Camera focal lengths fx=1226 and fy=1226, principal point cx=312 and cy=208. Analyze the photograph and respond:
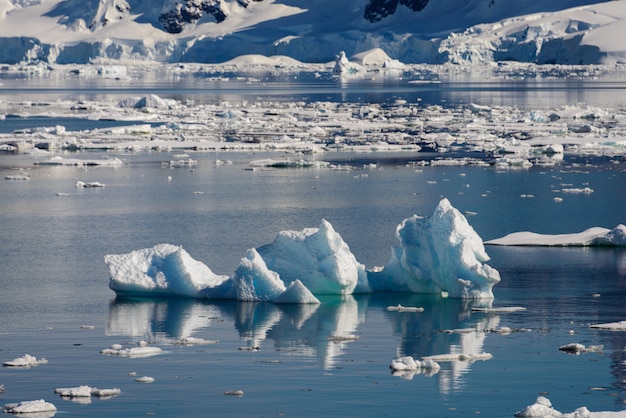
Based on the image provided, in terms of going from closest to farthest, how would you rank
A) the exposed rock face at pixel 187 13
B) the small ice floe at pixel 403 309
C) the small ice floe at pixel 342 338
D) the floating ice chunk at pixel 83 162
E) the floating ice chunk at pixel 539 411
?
the floating ice chunk at pixel 539 411 < the small ice floe at pixel 342 338 < the small ice floe at pixel 403 309 < the floating ice chunk at pixel 83 162 < the exposed rock face at pixel 187 13

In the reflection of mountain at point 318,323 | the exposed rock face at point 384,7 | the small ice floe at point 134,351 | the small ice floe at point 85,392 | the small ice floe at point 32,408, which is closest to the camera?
the small ice floe at point 32,408

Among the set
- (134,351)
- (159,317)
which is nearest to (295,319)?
(159,317)

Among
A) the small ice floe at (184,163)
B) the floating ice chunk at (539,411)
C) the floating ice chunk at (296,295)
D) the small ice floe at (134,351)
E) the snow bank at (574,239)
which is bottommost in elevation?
the floating ice chunk at (539,411)

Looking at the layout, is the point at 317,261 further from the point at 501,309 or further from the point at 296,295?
the point at 501,309

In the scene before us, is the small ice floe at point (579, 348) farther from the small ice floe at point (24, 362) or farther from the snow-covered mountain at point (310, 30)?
the snow-covered mountain at point (310, 30)

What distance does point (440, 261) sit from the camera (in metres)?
13.8

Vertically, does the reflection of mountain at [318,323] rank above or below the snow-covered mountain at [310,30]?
below

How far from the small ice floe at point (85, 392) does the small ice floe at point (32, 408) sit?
1.35 ft

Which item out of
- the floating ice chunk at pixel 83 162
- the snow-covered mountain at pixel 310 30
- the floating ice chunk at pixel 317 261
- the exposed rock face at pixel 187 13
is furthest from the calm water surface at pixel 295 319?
the exposed rock face at pixel 187 13

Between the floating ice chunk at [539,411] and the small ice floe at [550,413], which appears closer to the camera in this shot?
the small ice floe at [550,413]

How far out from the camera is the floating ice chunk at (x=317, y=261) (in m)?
13.5

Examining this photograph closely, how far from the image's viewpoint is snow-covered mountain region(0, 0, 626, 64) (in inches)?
3642

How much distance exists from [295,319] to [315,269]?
1.11m

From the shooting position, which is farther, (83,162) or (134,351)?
(83,162)
